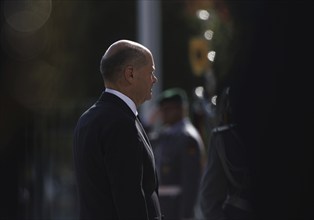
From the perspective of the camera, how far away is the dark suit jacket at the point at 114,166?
3480 mm

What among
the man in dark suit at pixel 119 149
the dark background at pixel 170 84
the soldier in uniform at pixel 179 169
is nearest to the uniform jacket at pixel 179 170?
the soldier in uniform at pixel 179 169

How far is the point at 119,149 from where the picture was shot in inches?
138

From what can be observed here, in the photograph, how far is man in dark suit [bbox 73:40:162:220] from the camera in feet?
11.4

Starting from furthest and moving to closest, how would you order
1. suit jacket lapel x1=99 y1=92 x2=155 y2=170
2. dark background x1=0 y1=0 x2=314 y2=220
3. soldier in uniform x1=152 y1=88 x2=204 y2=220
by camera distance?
soldier in uniform x1=152 y1=88 x2=204 y2=220
suit jacket lapel x1=99 y1=92 x2=155 y2=170
dark background x1=0 y1=0 x2=314 y2=220

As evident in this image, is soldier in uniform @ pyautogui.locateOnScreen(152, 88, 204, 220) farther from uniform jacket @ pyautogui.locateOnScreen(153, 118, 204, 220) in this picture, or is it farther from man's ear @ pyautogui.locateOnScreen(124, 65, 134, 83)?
man's ear @ pyautogui.locateOnScreen(124, 65, 134, 83)

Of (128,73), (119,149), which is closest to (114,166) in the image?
(119,149)

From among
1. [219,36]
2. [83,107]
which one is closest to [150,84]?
[219,36]

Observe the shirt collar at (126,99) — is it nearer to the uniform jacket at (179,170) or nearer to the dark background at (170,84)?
the dark background at (170,84)

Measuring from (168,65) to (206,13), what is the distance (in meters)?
10.6

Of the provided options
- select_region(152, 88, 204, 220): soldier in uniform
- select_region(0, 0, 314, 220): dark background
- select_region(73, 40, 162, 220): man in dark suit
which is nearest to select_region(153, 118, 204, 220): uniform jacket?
select_region(152, 88, 204, 220): soldier in uniform

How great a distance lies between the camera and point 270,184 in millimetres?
3156

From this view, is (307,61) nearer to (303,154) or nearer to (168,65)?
(303,154)

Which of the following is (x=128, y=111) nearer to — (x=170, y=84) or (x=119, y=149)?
(x=119, y=149)

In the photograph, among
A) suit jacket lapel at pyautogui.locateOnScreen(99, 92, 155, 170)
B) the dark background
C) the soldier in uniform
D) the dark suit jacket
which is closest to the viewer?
the dark background
